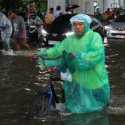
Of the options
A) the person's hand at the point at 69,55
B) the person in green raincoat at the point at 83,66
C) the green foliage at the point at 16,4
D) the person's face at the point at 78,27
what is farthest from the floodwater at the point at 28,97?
the green foliage at the point at 16,4

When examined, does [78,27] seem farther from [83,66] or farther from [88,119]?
[88,119]

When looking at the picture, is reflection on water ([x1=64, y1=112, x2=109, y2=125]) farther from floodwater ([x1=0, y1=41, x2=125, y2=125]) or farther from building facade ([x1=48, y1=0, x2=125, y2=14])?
building facade ([x1=48, y1=0, x2=125, y2=14])

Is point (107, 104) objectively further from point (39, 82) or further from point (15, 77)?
point (15, 77)

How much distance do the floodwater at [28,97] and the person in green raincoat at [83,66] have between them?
0.22 meters

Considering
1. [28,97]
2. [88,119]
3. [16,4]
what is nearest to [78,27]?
[88,119]

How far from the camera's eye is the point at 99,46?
9688 millimetres

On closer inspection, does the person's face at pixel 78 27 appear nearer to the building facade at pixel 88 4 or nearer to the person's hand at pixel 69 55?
the person's hand at pixel 69 55

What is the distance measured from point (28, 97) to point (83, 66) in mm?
2717

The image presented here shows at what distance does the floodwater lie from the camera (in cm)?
963

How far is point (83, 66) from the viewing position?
9.62 m

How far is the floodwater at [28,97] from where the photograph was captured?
9.63 metres

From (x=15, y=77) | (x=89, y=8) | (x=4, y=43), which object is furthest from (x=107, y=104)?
(x=89, y=8)

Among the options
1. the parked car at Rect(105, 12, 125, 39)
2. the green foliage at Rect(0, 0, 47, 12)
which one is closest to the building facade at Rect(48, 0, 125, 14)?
the parked car at Rect(105, 12, 125, 39)

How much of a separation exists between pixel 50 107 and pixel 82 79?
681mm
